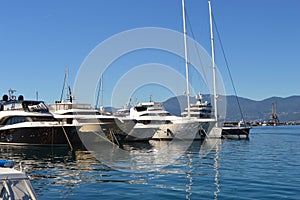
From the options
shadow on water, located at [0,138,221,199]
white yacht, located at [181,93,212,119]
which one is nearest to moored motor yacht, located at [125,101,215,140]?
white yacht, located at [181,93,212,119]

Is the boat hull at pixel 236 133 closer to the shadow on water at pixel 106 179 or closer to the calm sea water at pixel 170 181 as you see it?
the calm sea water at pixel 170 181

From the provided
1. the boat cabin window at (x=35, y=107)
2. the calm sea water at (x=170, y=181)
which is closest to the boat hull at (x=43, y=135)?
the boat cabin window at (x=35, y=107)

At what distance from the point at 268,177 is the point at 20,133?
27620mm

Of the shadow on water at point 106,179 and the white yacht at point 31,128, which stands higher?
the white yacht at point 31,128

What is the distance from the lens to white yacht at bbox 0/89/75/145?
35.1 metres

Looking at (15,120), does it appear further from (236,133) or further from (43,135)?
(236,133)

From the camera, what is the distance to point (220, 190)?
13.4m

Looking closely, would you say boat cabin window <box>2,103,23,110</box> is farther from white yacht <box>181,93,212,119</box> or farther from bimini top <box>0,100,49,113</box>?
white yacht <box>181,93,212,119</box>

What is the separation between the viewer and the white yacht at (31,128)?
35125 mm

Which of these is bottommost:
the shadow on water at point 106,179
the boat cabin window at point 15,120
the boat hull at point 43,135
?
the shadow on water at point 106,179

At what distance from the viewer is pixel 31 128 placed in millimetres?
35156

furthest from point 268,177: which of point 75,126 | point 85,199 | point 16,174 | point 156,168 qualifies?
point 75,126

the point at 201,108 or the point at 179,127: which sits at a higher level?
the point at 201,108

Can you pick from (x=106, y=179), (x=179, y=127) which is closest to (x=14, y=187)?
(x=106, y=179)
